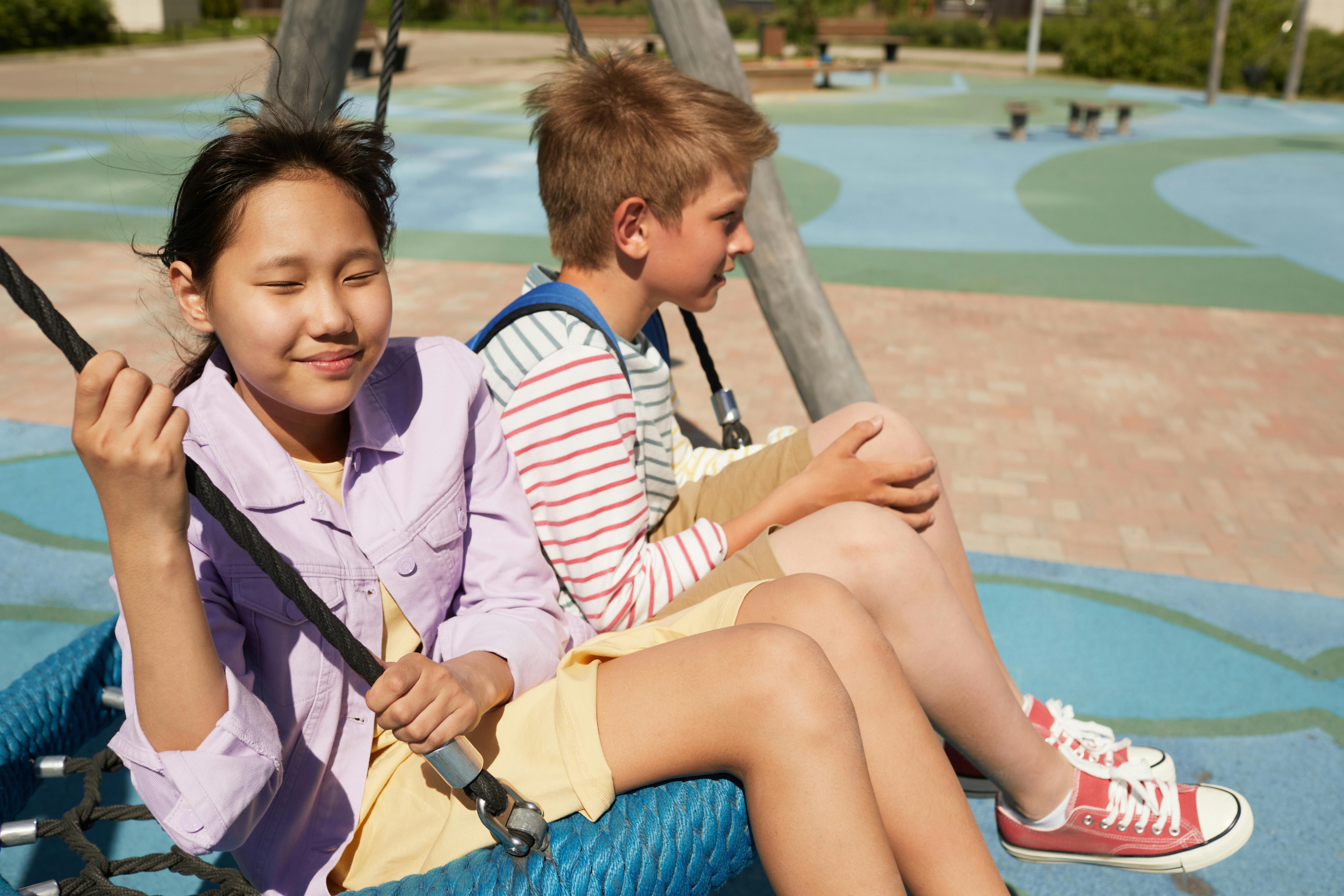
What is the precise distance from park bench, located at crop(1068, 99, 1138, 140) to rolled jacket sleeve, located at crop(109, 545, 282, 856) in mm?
12530

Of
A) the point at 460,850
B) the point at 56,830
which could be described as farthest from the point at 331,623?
the point at 56,830

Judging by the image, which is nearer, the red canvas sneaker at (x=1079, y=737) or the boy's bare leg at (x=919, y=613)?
the boy's bare leg at (x=919, y=613)

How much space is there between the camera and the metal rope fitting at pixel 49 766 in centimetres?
166

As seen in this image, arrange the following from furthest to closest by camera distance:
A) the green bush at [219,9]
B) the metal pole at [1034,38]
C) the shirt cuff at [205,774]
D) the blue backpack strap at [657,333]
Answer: the green bush at [219,9], the metal pole at [1034,38], the blue backpack strap at [657,333], the shirt cuff at [205,774]

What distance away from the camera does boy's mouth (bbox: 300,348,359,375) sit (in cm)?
133

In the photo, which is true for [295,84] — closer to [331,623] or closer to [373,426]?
[373,426]

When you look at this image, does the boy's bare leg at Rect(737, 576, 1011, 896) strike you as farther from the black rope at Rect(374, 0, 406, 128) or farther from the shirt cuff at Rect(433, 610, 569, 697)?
the black rope at Rect(374, 0, 406, 128)

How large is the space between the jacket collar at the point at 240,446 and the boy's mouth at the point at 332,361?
0.20 feet

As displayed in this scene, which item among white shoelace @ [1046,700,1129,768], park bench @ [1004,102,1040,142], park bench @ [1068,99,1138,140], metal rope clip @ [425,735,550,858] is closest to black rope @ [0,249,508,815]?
metal rope clip @ [425,735,550,858]

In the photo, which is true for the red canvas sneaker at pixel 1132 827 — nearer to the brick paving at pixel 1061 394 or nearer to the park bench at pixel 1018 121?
the brick paving at pixel 1061 394

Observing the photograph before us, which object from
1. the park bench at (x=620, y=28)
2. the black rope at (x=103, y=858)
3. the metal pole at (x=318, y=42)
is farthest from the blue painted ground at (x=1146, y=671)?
the park bench at (x=620, y=28)

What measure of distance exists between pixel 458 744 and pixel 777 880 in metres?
0.44

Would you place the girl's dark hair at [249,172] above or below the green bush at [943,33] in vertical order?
below

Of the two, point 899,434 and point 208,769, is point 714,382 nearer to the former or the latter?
point 899,434
